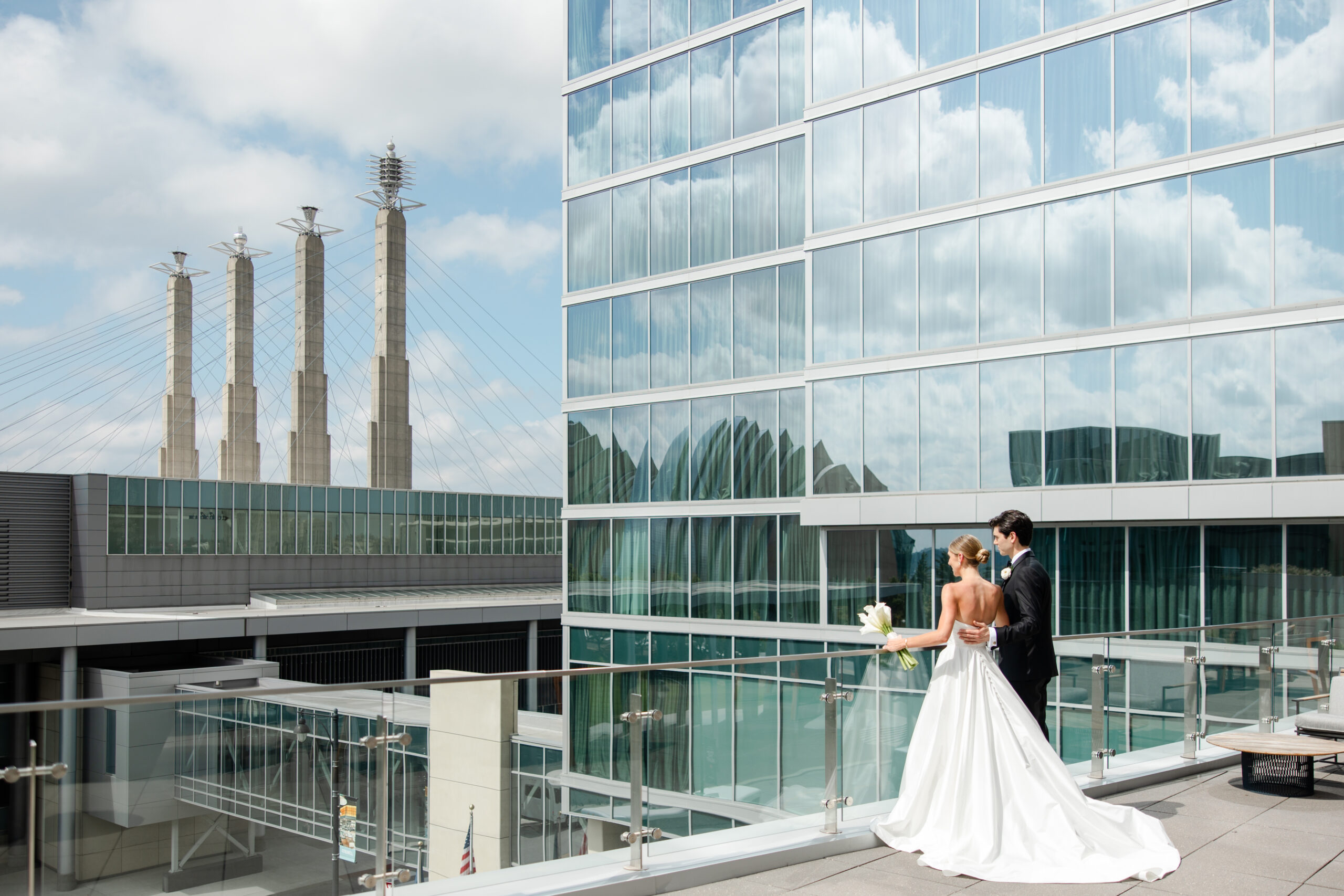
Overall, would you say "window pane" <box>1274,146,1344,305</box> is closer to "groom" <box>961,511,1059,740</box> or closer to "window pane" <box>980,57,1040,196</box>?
"window pane" <box>980,57,1040,196</box>

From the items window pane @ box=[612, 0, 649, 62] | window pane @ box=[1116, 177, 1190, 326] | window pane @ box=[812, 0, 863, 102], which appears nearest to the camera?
window pane @ box=[1116, 177, 1190, 326]

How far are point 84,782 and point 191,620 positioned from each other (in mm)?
36571

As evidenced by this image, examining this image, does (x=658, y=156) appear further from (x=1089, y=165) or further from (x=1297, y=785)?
(x=1297, y=785)

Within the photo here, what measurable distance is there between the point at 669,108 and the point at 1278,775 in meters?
24.3

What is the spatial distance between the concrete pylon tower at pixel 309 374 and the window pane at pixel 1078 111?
66.4 metres

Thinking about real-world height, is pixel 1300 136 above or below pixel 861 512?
above

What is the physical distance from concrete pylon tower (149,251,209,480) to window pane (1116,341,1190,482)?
82.7m

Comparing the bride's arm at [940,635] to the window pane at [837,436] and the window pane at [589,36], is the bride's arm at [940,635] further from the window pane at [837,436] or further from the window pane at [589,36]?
the window pane at [589,36]

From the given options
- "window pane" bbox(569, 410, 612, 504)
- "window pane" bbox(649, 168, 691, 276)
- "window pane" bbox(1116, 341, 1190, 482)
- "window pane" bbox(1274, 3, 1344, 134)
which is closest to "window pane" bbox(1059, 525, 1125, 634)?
"window pane" bbox(1116, 341, 1190, 482)

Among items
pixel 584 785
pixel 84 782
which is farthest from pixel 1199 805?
pixel 84 782

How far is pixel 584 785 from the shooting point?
6547mm

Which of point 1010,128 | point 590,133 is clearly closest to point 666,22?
point 590,133

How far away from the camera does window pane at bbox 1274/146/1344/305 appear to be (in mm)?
19328

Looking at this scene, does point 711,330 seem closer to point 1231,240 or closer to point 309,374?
point 1231,240
